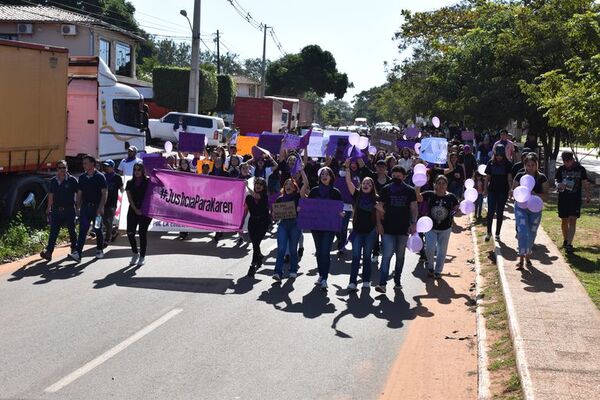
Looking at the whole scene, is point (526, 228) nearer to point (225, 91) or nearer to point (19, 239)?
point (19, 239)

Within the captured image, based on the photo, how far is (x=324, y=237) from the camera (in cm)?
1113

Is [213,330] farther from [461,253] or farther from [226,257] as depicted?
[461,253]

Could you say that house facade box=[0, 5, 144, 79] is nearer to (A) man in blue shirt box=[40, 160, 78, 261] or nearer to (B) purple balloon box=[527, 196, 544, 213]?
(A) man in blue shirt box=[40, 160, 78, 261]

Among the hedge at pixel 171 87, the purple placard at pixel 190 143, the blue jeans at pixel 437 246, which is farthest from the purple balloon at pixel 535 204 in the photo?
the hedge at pixel 171 87

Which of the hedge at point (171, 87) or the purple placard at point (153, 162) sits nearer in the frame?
the purple placard at point (153, 162)

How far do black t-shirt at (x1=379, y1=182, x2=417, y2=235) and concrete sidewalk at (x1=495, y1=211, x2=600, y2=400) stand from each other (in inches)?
63.4

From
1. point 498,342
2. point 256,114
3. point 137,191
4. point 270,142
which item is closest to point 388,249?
point 498,342

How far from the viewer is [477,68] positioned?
93.8ft

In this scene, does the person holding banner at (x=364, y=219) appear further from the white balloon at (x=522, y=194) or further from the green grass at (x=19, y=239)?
the green grass at (x=19, y=239)

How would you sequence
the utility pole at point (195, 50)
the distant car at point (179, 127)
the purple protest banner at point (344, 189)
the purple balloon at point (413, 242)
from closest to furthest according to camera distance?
1. the purple balloon at point (413, 242)
2. the purple protest banner at point (344, 189)
3. the utility pole at point (195, 50)
4. the distant car at point (179, 127)

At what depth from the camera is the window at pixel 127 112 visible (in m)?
21.3

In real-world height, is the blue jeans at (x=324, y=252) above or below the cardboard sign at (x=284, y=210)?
below

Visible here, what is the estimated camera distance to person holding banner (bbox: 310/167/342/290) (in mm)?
11016

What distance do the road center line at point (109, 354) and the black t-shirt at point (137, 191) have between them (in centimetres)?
352
